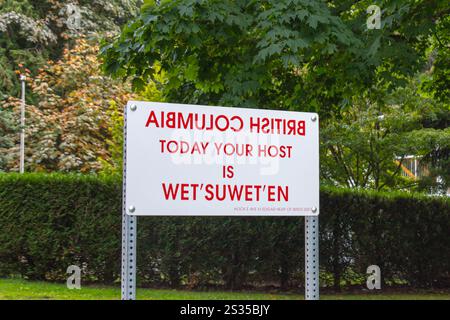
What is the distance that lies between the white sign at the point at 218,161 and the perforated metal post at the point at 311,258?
98 mm

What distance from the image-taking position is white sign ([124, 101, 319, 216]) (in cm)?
356

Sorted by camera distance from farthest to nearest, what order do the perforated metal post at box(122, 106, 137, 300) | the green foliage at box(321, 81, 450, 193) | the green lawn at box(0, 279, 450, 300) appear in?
the green foliage at box(321, 81, 450, 193)
the green lawn at box(0, 279, 450, 300)
the perforated metal post at box(122, 106, 137, 300)

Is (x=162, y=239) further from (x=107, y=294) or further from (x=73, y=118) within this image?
(x=73, y=118)

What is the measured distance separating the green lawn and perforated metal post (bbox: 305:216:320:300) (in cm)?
707

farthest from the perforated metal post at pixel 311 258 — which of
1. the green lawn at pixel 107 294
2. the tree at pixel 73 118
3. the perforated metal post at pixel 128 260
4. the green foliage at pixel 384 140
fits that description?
the tree at pixel 73 118

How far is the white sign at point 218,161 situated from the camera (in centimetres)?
356

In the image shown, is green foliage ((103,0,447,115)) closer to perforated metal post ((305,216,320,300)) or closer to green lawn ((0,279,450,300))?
green lawn ((0,279,450,300))

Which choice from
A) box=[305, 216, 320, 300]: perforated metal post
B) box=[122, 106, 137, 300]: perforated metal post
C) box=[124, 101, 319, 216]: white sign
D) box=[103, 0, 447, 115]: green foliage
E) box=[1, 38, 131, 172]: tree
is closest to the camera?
box=[122, 106, 137, 300]: perforated metal post

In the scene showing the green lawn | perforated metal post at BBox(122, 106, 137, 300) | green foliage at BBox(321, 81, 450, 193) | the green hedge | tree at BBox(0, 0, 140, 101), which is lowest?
the green lawn

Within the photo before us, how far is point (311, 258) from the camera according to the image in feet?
12.8

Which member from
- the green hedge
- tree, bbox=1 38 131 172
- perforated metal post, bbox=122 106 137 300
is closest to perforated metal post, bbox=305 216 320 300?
perforated metal post, bbox=122 106 137 300

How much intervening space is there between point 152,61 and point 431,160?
12675 millimetres
